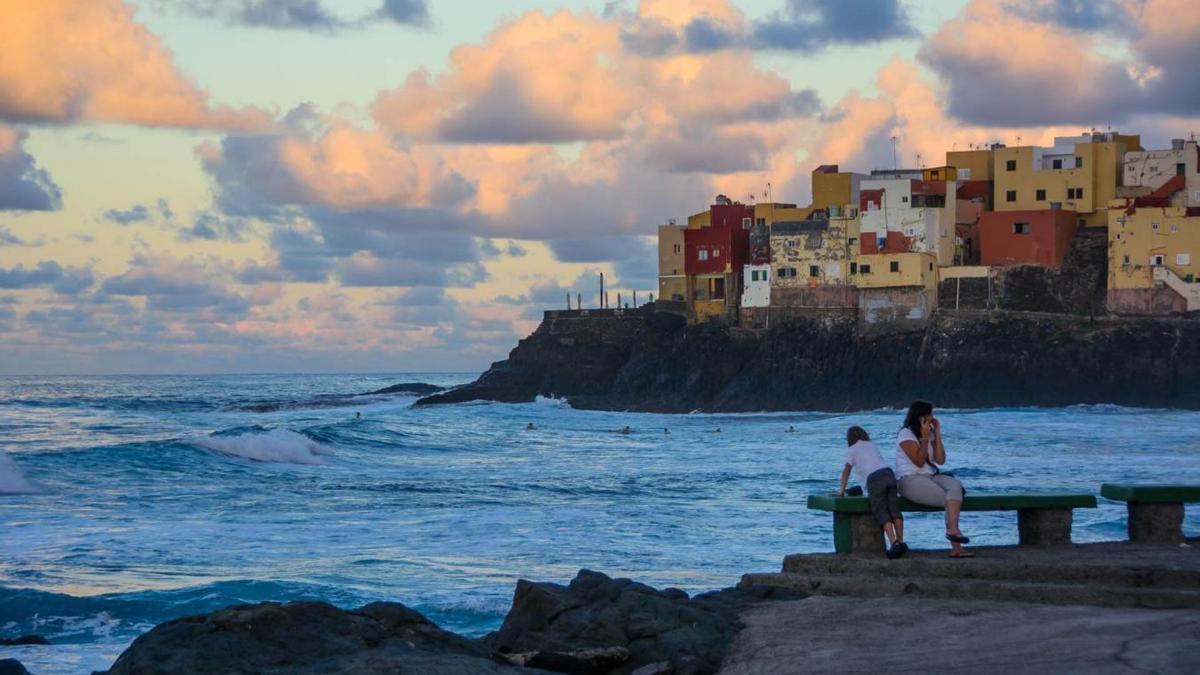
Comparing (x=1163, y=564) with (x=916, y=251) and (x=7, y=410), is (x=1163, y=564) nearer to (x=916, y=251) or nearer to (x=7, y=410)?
(x=916, y=251)

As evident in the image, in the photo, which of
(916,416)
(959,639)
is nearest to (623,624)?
(959,639)

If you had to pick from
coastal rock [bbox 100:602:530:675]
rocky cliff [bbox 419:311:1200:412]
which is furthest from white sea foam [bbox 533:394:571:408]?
coastal rock [bbox 100:602:530:675]

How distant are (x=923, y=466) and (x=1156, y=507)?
1765mm

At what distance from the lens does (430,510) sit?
22609 millimetres

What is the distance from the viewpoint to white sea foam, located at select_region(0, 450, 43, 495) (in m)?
26.0

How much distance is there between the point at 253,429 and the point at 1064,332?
3717 cm

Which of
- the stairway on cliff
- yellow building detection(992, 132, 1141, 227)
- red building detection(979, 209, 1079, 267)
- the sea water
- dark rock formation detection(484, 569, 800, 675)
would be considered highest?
yellow building detection(992, 132, 1141, 227)

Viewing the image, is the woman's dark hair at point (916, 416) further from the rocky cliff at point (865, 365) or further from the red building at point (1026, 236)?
the red building at point (1026, 236)

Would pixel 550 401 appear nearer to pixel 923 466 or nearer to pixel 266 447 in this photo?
pixel 266 447

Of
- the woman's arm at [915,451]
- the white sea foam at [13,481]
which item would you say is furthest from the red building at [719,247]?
the woman's arm at [915,451]

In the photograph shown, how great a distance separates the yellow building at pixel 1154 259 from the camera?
206 ft

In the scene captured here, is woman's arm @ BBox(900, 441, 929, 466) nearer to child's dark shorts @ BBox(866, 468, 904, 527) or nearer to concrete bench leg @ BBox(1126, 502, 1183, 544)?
child's dark shorts @ BBox(866, 468, 904, 527)

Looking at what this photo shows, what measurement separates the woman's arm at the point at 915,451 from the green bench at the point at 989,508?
264 millimetres

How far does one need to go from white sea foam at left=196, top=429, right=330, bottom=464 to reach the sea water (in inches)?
2.7
